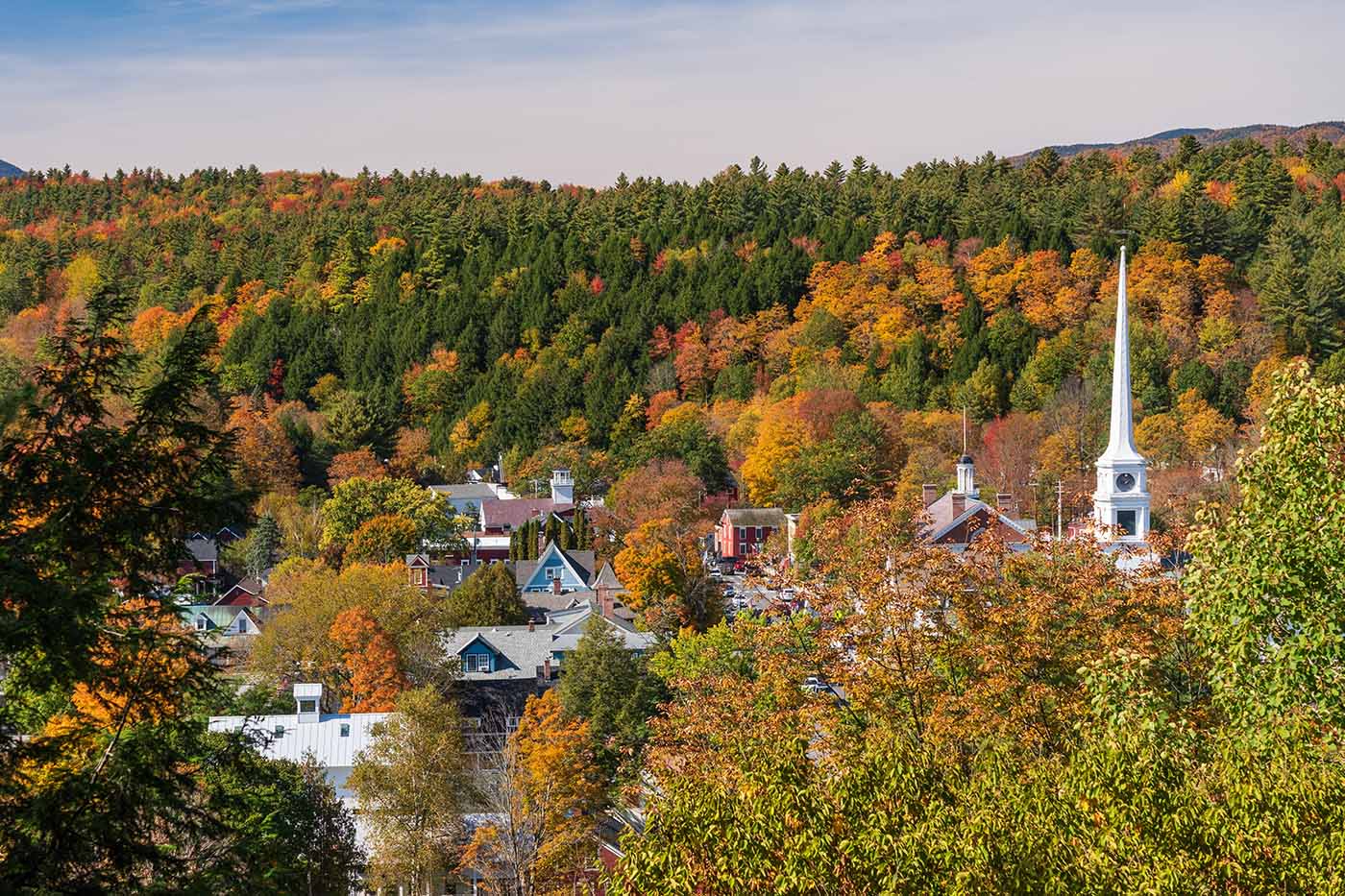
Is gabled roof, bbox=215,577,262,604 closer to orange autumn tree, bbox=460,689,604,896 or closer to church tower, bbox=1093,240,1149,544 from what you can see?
church tower, bbox=1093,240,1149,544

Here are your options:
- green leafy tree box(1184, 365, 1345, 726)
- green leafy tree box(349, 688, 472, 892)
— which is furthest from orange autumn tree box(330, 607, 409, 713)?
green leafy tree box(1184, 365, 1345, 726)

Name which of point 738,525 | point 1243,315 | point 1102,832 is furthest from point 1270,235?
point 1102,832

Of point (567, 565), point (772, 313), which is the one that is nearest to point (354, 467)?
point (567, 565)

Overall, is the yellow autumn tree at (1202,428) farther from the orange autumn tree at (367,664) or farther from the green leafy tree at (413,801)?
the green leafy tree at (413,801)

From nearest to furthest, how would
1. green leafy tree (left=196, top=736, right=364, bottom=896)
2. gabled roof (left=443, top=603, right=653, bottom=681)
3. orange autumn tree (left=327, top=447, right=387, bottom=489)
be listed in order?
green leafy tree (left=196, top=736, right=364, bottom=896) < gabled roof (left=443, top=603, right=653, bottom=681) < orange autumn tree (left=327, top=447, right=387, bottom=489)

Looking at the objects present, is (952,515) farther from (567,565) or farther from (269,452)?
(269,452)

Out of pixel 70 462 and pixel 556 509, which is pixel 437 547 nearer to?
pixel 556 509
